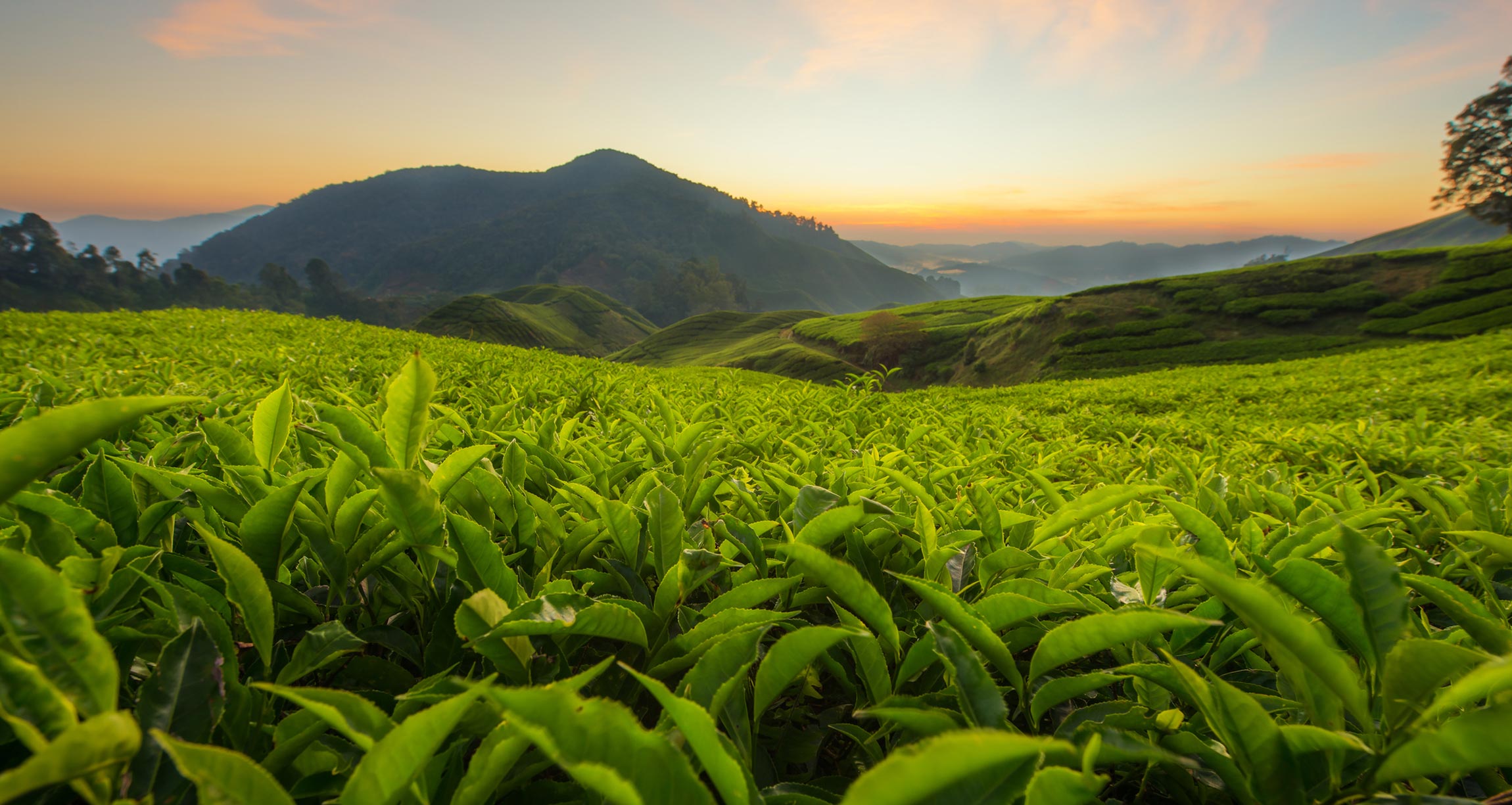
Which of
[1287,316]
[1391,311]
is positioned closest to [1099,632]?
[1287,316]

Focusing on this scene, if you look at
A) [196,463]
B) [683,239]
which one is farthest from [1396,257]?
[683,239]

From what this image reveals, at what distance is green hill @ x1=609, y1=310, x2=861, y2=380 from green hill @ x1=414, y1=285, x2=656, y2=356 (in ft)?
29.8

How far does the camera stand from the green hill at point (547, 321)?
2958 inches

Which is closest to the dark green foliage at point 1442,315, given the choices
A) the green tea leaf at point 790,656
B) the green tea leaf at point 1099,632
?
the green tea leaf at point 1099,632

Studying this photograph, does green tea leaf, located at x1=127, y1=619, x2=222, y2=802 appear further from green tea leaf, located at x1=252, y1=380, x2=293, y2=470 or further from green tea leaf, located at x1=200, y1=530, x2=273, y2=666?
green tea leaf, located at x1=252, y1=380, x2=293, y2=470

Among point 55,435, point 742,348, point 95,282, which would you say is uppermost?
Result: point 95,282

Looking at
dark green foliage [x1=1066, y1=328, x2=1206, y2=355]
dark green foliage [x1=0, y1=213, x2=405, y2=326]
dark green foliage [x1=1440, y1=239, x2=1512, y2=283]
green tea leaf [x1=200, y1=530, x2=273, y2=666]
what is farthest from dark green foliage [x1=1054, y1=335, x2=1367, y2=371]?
dark green foliage [x1=0, y1=213, x2=405, y2=326]

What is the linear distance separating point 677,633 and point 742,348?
63.7 metres

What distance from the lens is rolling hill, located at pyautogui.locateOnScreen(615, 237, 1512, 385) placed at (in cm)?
2838

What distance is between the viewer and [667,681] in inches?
40.3

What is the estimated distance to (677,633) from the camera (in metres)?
1.14

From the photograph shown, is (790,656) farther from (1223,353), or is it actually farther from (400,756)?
(1223,353)

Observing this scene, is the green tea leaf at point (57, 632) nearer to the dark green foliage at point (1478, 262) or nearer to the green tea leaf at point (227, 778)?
the green tea leaf at point (227, 778)

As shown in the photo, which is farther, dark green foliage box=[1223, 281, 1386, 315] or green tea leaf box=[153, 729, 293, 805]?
dark green foliage box=[1223, 281, 1386, 315]
